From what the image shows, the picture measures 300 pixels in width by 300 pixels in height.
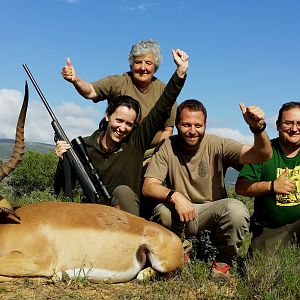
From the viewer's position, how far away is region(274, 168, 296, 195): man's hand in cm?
503

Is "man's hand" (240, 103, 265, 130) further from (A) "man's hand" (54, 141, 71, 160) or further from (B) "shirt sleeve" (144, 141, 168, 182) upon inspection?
(A) "man's hand" (54, 141, 71, 160)

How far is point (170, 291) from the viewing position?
414 cm

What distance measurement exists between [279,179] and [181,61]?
1.66 m

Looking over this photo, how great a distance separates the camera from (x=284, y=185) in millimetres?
5031

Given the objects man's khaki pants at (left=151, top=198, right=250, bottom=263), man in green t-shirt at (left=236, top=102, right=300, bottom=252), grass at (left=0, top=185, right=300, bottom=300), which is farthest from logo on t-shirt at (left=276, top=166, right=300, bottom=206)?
grass at (left=0, top=185, right=300, bottom=300)

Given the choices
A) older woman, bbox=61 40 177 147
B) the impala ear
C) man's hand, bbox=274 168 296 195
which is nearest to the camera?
the impala ear

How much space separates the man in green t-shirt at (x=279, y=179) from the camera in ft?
17.0

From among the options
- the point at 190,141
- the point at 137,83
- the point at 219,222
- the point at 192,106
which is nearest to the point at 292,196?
the point at 219,222

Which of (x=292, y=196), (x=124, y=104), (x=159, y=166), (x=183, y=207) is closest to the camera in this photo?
(x=183, y=207)

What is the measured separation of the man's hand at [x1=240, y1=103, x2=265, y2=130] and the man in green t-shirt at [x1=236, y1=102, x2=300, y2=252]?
3.12 feet

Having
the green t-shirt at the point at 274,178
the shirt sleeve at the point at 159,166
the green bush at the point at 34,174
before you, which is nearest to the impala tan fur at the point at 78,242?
the shirt sleeve at the point at 159,166

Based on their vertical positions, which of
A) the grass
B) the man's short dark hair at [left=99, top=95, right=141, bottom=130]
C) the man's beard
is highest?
the man's short dark hair at [left=99, top=95, right=141, bottom=130]

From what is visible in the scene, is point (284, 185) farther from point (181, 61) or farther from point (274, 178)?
point (181, 61)

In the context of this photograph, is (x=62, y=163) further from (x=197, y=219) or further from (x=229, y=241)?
(x=229, y=241)
